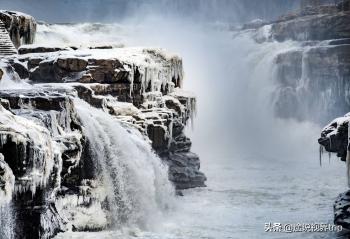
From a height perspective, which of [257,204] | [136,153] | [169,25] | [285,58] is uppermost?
[169,25]

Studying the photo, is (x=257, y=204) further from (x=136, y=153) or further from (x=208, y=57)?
(x=208, y=57)

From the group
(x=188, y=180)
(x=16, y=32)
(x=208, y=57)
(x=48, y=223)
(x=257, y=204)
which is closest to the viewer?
(x=48, y=223)

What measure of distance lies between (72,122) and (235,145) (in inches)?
963

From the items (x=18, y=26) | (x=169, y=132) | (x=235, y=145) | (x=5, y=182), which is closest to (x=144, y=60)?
(x=169, y=132)

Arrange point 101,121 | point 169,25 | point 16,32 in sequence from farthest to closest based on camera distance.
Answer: point 169,25
point 16,32
point 101,121

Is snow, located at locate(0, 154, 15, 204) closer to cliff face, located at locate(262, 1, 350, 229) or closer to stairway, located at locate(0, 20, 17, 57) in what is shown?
stairway, located at locate(0, 20, 17, 57)

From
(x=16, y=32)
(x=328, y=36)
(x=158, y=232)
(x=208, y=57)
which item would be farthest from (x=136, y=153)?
(x=208, y=57)

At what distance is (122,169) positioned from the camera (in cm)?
1545

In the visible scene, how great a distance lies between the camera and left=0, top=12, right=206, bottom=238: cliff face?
10.5m

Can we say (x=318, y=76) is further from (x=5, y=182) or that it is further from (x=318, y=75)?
(x=5, y=182)

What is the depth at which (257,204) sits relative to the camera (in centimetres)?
1880

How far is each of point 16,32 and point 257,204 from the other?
447 inches

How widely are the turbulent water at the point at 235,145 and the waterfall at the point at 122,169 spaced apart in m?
0.13

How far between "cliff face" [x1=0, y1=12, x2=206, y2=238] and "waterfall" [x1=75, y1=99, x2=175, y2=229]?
7 centimetres
